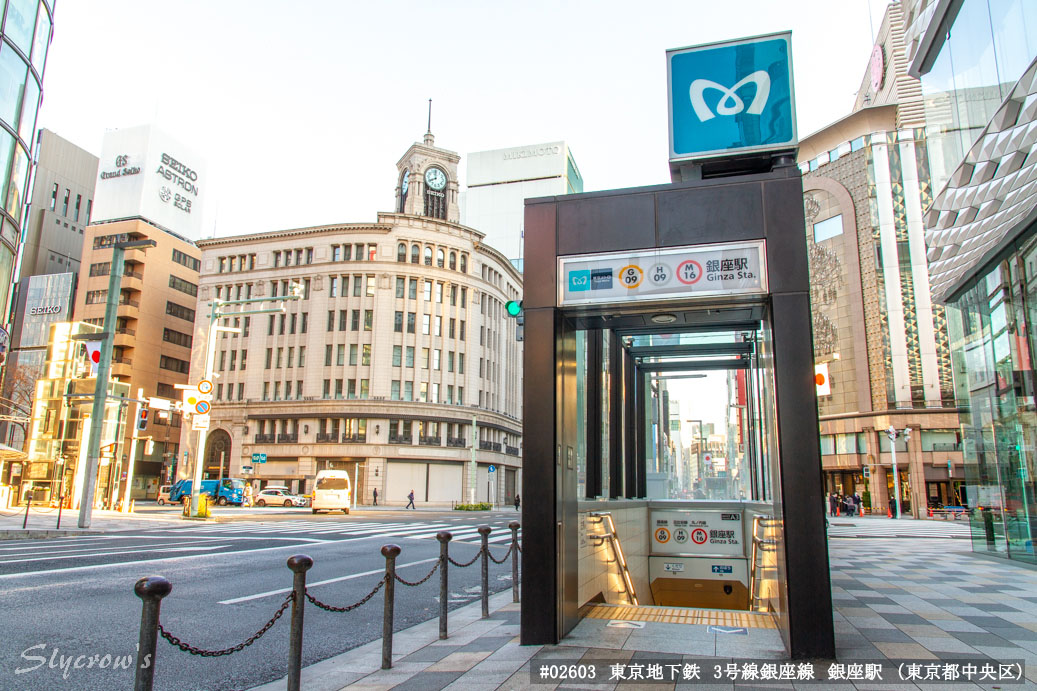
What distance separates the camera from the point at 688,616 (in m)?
6.97

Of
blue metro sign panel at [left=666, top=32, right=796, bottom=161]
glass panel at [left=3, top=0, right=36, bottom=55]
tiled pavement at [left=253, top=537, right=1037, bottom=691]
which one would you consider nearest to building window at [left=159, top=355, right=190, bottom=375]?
glass panel at [left=3, top=0, right=36, bottom=55]

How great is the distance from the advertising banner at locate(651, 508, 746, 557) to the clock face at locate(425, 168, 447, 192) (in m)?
63.6

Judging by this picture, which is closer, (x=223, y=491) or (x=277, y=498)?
(x=223, y=491)

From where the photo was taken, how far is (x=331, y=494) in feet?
111

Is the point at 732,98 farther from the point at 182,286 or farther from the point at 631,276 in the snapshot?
the point at 182,286

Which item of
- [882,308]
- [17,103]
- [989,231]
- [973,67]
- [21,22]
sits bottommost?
[989,231]

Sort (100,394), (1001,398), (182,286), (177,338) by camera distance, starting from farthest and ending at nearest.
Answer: (182,286) < (177,338) < (100,394) < (1001,398)

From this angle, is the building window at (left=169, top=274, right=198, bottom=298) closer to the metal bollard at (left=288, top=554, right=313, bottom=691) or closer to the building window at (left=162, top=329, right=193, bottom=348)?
the building window at (left=162, top=329, right=193, bottom=348)

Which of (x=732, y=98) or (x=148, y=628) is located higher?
(x=732, y=98)

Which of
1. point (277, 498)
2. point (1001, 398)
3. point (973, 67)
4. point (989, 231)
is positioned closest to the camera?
point (973, 67)

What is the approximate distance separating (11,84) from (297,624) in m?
25.1

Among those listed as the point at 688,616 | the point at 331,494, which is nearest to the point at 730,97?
the point at 688,616

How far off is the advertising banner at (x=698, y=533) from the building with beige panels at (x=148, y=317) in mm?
59830

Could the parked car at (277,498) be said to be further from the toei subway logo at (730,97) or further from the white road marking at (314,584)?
the toei subway logo at (730,97)
